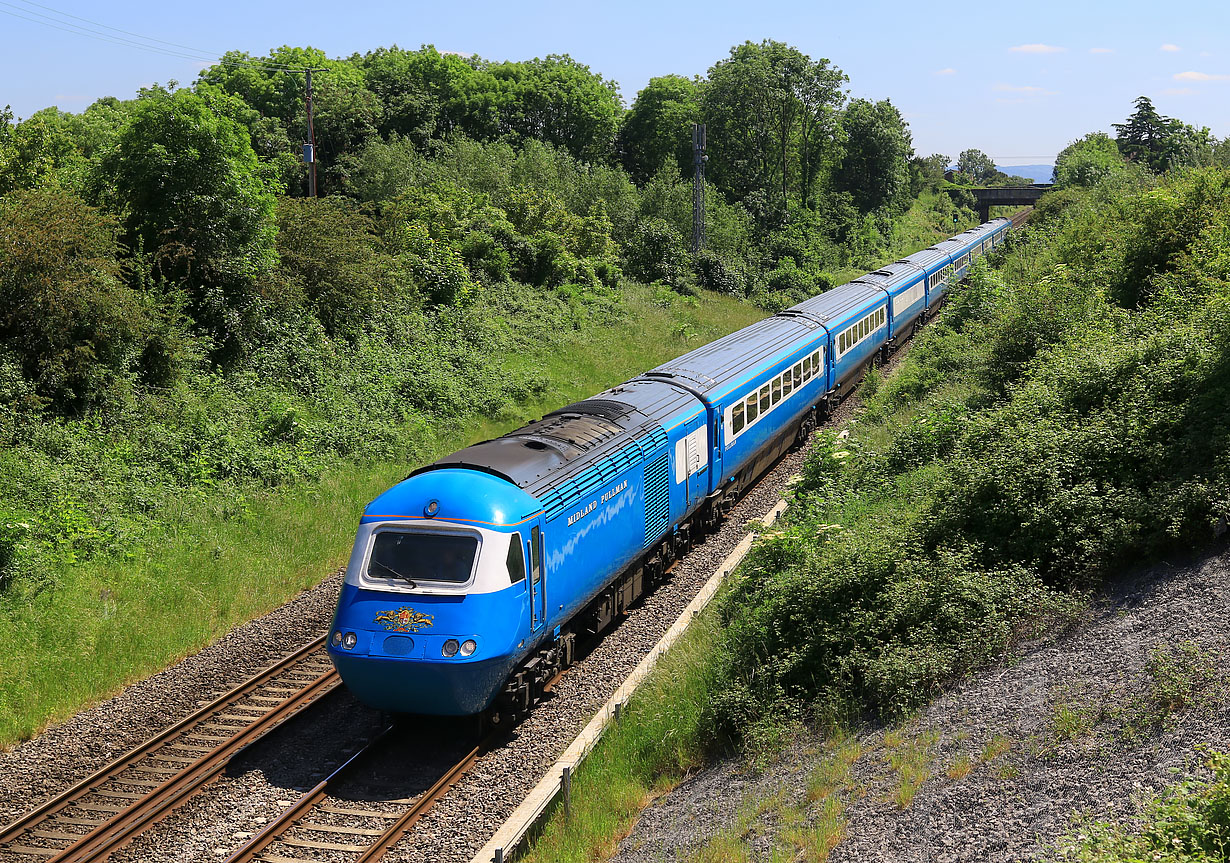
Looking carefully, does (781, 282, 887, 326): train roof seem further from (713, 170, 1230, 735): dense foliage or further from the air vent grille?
the air vent grille

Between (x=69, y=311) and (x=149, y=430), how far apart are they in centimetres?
262

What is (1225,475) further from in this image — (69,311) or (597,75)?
(597,75)

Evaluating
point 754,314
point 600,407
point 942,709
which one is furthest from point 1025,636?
point 754,314

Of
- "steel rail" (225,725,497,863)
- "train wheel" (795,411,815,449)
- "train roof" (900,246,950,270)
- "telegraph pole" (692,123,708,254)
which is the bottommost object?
"steel rail" (225,725,497,863)

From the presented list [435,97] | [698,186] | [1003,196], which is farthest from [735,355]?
[1003,196]

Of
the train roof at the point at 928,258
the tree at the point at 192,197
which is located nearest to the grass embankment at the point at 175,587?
the tree at the point at 192,197

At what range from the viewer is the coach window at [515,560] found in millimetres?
10516

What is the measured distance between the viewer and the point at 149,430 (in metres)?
18.3

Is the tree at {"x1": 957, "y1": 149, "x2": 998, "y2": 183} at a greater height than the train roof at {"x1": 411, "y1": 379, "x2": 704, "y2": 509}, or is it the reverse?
the tree at {"x1": 957, "y1": 149, "x2": 998, "y2": 183}

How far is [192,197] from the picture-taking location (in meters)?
21.4

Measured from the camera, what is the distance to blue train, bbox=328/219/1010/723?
33.7ft

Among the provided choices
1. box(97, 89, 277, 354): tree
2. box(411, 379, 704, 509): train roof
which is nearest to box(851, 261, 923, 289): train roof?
box(411, 379, 704, 509): train roof

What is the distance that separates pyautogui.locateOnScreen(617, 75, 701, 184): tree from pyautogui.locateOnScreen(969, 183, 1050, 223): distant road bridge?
145 ft

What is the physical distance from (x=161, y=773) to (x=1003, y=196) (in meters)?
105
